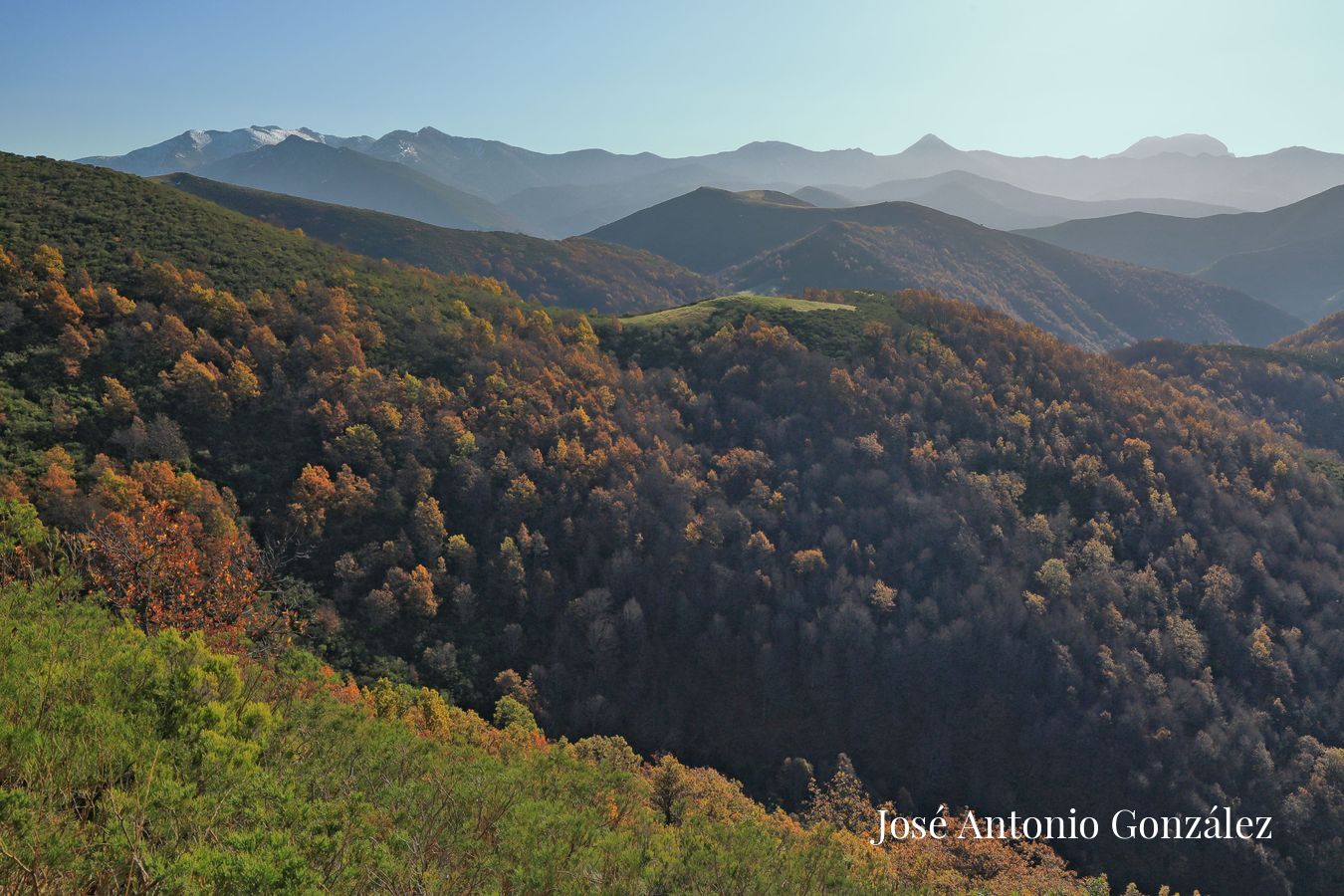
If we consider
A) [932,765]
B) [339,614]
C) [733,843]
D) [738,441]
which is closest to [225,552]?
[339,614]

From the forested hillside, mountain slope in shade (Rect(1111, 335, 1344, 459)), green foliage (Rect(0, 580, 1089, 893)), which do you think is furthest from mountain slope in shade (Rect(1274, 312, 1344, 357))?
green foliage (Rect(0, 580, 1089, 893))

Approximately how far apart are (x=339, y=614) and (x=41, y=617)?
3429 centimetres

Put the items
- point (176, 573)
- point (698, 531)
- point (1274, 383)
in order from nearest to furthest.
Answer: point (176, 573) < point (698, 531) < point (1274, 383)

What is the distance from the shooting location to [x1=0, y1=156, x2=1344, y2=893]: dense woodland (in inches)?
1977

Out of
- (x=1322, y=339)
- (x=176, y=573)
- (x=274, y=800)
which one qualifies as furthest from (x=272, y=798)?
(x=1322, y=339)

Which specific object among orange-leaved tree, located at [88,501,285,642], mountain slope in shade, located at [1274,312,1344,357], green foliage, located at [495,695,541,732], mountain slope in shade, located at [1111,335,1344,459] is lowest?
green foliage, located at [495,695,541,732]

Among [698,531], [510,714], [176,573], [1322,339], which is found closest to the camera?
[176,573]

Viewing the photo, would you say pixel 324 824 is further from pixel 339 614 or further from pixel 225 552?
pixel 339 614

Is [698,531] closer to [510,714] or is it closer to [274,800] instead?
[510,714]

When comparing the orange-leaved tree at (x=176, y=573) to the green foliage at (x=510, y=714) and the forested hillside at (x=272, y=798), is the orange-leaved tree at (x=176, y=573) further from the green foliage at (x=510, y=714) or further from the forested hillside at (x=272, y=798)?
the green foliage at (x=510, y=714)

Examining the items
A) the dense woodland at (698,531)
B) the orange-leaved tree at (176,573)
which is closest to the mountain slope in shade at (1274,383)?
the dense woodland at (698,531)

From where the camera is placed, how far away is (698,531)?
66.1m

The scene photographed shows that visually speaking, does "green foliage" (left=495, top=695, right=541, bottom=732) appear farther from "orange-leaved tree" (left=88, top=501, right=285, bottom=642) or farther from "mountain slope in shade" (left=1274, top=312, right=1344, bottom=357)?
"mountain slope in shade" (left=1274, top=312, right=1344, bottom=357)

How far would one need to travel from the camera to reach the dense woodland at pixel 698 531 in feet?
165
